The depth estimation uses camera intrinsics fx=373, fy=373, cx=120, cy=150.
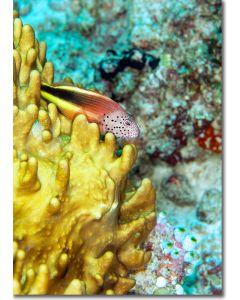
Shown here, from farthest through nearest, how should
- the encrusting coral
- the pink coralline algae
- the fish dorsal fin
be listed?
the pink coralline algae, the fish dorsal fin, the encrusting coral

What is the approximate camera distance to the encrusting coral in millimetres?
1969

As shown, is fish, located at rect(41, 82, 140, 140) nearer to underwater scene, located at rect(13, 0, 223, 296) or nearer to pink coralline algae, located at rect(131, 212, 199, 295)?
underwater scene, located at rect(13, 0, 223, 296)

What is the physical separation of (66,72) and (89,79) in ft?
1.15

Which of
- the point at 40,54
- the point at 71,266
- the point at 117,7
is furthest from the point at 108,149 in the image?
the point at 117,7

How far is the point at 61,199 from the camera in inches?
81.0

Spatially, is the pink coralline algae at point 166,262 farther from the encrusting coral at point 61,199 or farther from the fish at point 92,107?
the fish at point 92,107

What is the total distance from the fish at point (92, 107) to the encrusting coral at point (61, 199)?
2.8 inches

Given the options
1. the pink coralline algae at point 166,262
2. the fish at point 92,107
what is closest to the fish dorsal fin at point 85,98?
the fish at point 92,107

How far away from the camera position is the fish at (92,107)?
7.39ft

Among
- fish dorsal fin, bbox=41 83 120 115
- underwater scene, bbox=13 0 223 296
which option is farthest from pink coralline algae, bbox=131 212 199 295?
fish dorsal fin, bbox=41 83 120 115

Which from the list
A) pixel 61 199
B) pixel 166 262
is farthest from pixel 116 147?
pixel 166 262

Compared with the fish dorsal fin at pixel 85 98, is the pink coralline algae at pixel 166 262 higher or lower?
lower

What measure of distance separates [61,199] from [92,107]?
597 mm
